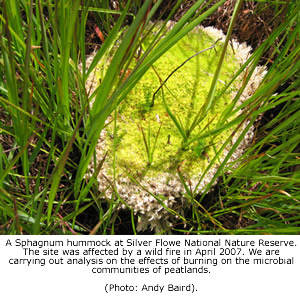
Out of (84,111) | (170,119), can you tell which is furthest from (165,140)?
(84,111)

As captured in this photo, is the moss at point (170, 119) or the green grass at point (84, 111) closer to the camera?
the green grass at point (84, 111)

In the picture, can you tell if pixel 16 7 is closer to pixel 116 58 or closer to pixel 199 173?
pixel 116 58

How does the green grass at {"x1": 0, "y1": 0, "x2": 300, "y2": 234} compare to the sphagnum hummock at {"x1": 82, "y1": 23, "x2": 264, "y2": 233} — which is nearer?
the green grass at {"x1": 0, "y1": 0, "x2": 300, "y2": 234}

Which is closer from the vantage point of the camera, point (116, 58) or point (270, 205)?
point (116, 58)

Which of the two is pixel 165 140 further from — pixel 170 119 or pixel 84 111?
pixel 84 111

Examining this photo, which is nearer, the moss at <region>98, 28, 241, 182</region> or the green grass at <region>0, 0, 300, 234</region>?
the green grass at <region>0, 0, 300, 234</region>

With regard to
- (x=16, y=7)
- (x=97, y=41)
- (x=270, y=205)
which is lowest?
(x=270, y=205)
